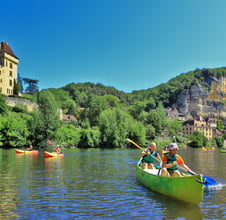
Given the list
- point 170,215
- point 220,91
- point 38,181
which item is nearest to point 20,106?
point 38,181

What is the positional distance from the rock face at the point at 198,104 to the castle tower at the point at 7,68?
398ft

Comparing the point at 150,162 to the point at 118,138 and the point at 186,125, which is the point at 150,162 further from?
the point at 186,125

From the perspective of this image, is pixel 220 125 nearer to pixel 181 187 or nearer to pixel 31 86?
pixel 31 86

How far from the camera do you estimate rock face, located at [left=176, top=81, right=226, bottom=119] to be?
172 metres

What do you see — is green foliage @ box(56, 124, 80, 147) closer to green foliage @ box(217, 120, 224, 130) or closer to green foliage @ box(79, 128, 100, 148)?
green foliage @ box(79, 128, 100, 148)

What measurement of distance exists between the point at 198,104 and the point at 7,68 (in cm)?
13131

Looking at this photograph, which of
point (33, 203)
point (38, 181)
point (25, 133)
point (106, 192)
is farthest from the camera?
point (25, 133)

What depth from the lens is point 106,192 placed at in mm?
12398

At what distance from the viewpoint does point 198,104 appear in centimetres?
17238

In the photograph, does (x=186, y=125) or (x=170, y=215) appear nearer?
(x=170, y=215)

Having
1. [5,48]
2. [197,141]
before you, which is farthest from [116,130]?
[5,48]

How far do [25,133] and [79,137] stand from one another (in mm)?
14120

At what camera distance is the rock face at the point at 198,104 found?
6757 inches

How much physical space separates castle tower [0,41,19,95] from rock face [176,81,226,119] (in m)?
121
